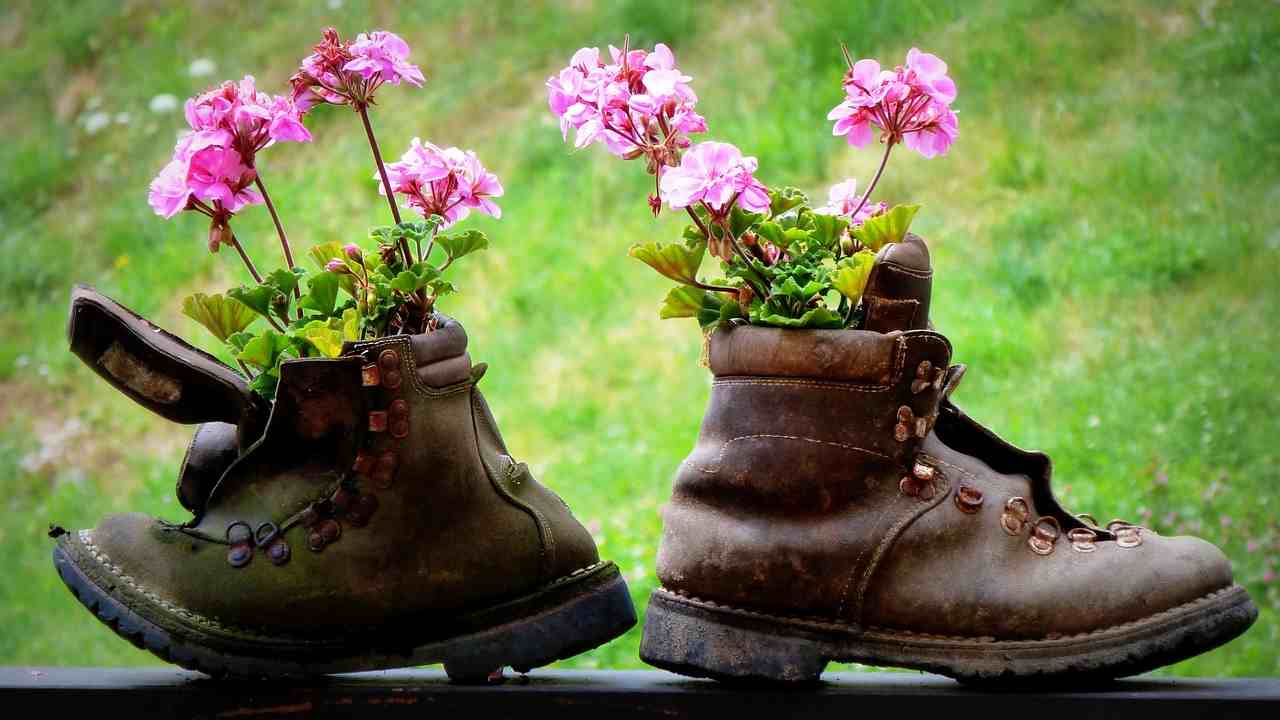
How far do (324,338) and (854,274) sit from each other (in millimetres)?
462

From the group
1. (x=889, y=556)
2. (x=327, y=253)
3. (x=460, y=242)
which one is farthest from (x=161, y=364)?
(x=889, y=556)

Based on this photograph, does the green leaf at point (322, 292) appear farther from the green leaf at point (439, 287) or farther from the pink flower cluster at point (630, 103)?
the pink flower cluster at point (630, 103)

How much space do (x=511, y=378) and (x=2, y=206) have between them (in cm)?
157

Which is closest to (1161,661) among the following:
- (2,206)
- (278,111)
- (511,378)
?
(278,111)

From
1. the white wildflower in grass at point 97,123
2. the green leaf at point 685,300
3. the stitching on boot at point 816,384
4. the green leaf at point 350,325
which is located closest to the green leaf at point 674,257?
the green leaf at point 685,300

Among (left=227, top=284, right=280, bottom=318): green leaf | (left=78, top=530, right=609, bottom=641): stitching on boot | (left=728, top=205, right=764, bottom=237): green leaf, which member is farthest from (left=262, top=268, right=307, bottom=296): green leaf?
(left=728, top=205, right=764, bottom=237): green leaf

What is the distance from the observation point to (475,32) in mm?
3662

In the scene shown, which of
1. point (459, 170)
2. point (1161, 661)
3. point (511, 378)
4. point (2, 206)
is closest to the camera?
point (1161, 661)

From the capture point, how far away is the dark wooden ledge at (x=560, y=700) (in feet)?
3.67

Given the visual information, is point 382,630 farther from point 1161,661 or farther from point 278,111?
point 1161,661

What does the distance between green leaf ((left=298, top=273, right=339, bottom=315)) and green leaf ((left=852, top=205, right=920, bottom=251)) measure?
1.55ft

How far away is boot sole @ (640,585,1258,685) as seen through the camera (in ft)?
3.67

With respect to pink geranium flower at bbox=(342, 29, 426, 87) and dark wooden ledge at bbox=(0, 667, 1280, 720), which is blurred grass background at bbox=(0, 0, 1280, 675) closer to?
dark wooden ledge at bbox=(0, 667, 1280, 720)

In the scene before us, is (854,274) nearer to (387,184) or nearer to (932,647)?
(932,647)
